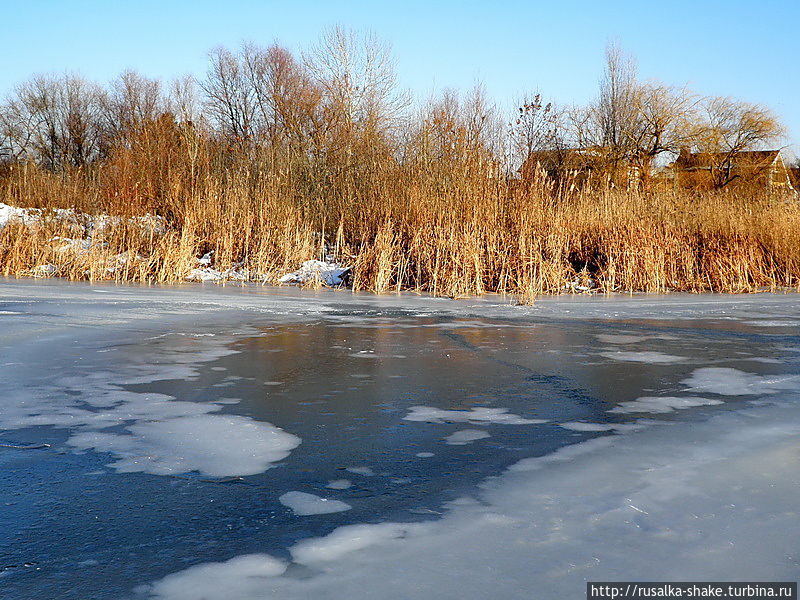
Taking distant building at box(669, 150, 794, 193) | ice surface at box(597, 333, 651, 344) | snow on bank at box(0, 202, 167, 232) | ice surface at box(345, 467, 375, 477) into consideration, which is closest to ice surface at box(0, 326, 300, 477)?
ice surface at box(345, 467, 375, 477)

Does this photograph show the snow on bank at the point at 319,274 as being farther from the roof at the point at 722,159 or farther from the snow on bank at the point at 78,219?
the roof at the point at 722,159

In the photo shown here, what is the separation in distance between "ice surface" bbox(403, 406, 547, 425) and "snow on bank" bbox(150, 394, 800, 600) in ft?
1.58

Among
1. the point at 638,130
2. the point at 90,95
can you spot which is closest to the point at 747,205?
the point at 638,130

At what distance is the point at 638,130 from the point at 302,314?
75.3 ft

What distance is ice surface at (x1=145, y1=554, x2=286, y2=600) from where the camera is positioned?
1510 mm

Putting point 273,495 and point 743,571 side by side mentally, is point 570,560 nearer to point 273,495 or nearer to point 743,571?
point 743,571

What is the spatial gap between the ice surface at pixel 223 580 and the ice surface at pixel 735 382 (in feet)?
8.08

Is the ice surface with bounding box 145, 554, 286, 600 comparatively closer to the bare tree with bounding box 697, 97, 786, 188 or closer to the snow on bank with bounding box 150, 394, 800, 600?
the snow on bank with bounding box 150, 394, 800, 600

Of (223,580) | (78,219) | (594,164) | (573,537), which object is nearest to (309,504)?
(223,580)

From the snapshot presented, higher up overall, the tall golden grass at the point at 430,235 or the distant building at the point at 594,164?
the distant building at the point at 594,164

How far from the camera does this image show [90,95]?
39.5m

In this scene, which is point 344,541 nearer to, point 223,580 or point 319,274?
point 223,580

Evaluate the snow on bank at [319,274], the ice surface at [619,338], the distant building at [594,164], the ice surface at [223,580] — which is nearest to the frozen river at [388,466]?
the ice surface at [223,580]

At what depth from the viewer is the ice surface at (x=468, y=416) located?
2.92 meters
